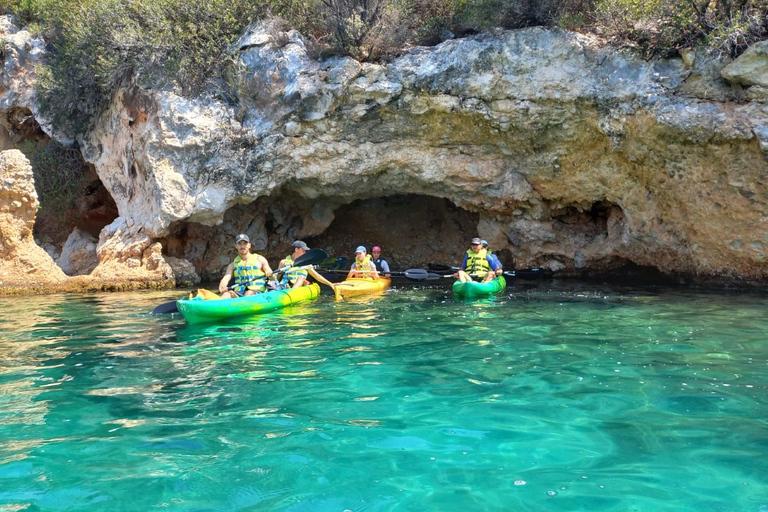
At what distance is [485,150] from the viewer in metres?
13.4

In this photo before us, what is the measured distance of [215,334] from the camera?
8125 millimetres

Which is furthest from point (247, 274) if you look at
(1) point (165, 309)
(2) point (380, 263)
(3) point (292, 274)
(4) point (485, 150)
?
(4) point (485, 150)

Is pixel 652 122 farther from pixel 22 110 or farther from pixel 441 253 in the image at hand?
pixel 22 110

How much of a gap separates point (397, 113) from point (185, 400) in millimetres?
9061

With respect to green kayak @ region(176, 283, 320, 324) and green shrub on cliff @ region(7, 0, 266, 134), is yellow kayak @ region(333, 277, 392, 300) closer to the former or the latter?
green kayak @ region(176, 283, 320, 324)

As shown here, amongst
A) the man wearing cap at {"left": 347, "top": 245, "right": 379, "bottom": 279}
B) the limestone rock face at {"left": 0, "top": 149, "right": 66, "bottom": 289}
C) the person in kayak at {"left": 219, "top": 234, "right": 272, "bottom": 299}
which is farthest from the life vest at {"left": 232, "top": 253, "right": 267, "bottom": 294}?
the limestone rock face at {"left": 0, "top": 149, "right": 66, "bottom": 289}

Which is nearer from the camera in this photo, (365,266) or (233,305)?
(233,305)

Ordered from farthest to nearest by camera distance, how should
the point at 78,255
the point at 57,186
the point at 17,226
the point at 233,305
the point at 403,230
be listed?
the point at 403,230, the point at 57,186, the point at 78,255, the point at 17,226, the point at 233,305

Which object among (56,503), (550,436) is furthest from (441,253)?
(56,503)

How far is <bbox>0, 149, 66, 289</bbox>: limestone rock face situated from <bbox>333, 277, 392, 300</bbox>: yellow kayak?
20.2 ft

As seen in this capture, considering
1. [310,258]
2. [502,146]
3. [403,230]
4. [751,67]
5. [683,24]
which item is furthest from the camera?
[403,230]

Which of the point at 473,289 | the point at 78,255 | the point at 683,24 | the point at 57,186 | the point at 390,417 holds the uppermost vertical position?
the point at 683,24

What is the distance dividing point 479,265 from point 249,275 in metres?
4.68

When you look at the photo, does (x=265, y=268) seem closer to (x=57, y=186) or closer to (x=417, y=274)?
(x=417, y=274)
